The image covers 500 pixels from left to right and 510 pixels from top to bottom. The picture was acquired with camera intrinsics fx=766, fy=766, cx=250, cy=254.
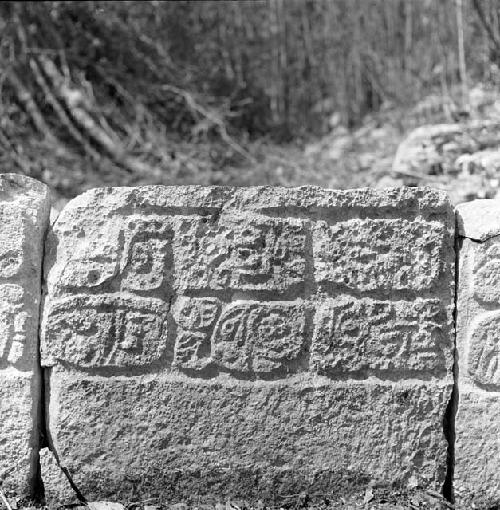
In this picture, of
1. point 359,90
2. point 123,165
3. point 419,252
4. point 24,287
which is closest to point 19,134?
point 123,165

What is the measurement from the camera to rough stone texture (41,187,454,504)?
217 cm

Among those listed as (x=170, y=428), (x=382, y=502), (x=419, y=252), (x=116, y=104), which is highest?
(x=116, y=104)

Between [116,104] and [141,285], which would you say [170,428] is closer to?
[141,285]

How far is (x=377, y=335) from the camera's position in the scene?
7.22ft

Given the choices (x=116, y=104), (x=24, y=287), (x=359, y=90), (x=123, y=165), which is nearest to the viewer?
(x=24, y=287)

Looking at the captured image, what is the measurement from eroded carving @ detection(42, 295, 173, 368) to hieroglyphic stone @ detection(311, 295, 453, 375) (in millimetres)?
464

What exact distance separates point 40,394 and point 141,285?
43 cm

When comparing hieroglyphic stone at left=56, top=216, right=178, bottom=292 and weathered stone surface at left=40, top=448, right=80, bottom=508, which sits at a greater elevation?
hieroglyphic stone at left=56, top=216, right=178, bottom=292

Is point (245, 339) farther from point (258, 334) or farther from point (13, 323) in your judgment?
point (13, 323)

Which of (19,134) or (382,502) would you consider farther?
(19,134)

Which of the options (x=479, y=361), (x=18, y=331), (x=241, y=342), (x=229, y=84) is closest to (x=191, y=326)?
(x=241, y=342)

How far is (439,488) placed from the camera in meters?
2.23

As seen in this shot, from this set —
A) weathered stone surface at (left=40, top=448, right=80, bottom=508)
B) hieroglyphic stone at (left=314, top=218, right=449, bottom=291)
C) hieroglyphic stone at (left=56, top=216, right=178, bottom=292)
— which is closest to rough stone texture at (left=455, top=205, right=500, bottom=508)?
hieroglyphic stone at (left=314, top=218, right=449, bottom=291)

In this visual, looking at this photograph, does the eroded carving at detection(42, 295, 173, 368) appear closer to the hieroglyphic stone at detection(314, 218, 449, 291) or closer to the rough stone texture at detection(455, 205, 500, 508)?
the hieroglyphic stone at detection(314, 218, 449, 291)
